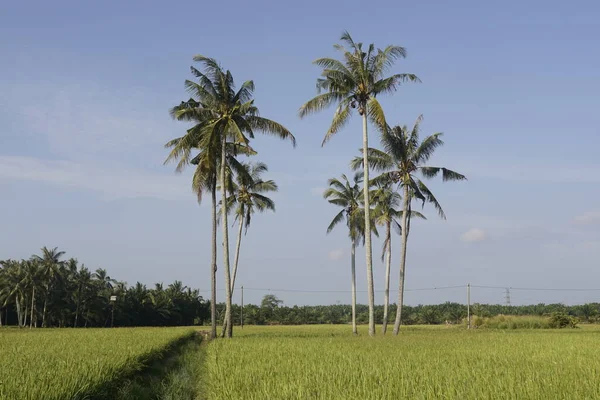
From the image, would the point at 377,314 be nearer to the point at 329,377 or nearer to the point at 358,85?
the point at 358,85

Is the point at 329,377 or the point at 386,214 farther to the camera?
the point at 386,214

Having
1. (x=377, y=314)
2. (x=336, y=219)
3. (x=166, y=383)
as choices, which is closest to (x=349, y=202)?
(x=336, y=219)

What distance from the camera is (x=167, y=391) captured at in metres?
13.5

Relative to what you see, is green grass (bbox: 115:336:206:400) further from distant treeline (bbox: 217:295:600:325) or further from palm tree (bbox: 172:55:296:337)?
distant treeline (bbox: 217:295:600:325)

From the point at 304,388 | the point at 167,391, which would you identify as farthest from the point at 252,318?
the point at 304,388

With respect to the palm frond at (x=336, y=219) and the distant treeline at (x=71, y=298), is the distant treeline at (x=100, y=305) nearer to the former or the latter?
the distant treeline at (x=71, y=298)

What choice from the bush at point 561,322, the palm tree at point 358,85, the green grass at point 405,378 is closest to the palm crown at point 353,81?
the palm tree at point 358,85

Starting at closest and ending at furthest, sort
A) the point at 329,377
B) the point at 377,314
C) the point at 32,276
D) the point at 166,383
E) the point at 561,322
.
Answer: the point at 329,377 → the point at 166,383 → the point at 561,322 → the point at 32,276 → the point at 377,314

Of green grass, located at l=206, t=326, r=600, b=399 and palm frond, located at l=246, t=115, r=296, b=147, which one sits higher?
palm frond, located at l=246, t=115, r=296, b=147

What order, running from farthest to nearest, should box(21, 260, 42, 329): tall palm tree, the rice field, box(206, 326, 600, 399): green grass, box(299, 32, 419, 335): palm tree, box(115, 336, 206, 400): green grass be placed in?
box(21, 260, 42, 329): tall palm tree, box(299, 32, 419, 335): palm tree, box(115, 336, 206, 400): green grass, the rice field, box(206, 326, 600, 399): green grass

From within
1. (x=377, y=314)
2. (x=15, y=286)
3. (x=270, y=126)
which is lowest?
(x=377, y=314)

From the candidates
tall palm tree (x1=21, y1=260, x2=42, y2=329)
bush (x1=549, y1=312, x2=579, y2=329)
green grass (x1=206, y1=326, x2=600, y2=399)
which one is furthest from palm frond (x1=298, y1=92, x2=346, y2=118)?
tall palm tree (x1=21, y1=260, x2=42, y2=329)

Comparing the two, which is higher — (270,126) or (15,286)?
(270,126)

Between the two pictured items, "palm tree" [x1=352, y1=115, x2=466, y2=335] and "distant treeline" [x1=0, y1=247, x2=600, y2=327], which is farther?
"distant treeline" [x1=0, y1=247, x2=600, y2=327]
